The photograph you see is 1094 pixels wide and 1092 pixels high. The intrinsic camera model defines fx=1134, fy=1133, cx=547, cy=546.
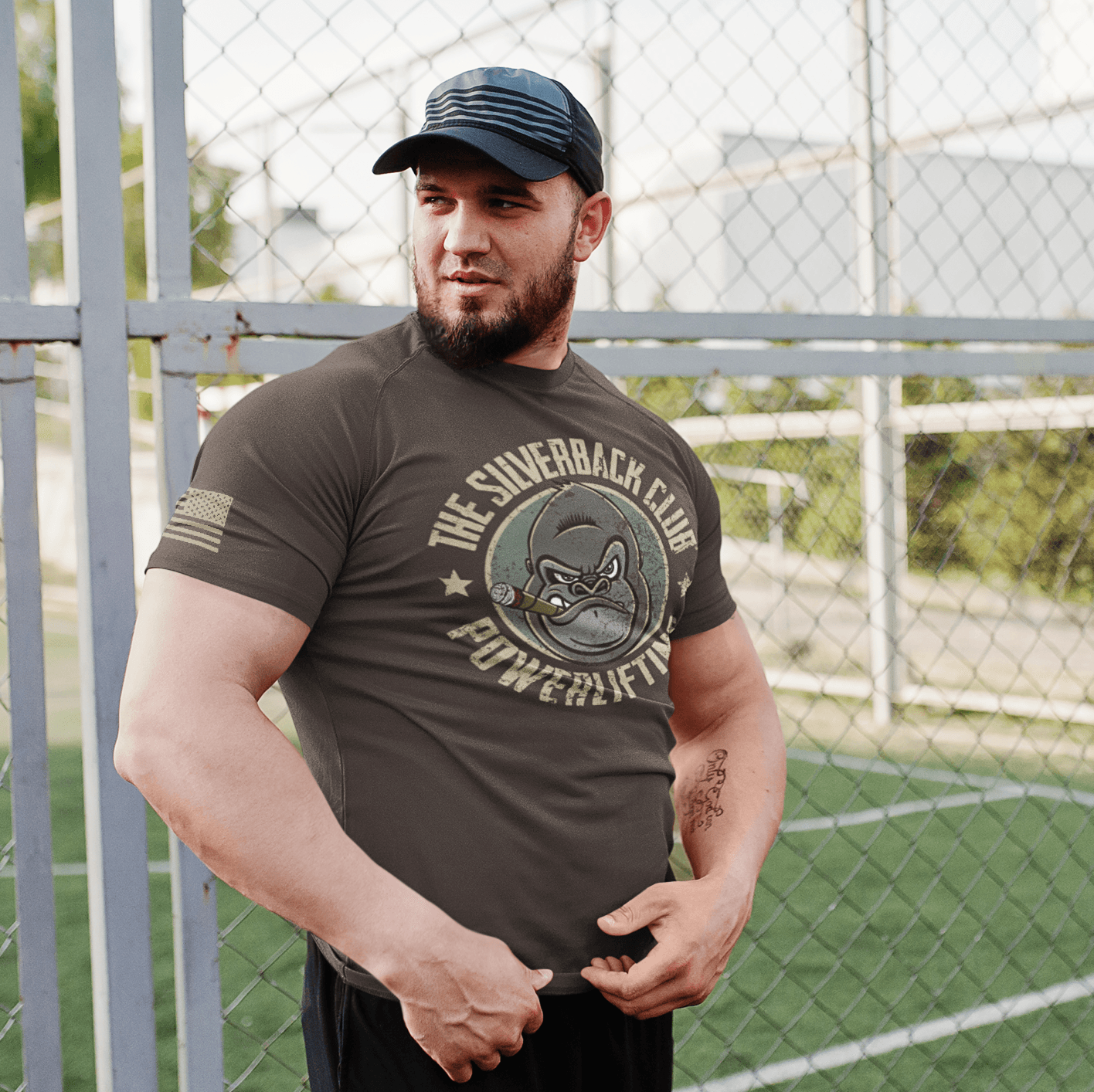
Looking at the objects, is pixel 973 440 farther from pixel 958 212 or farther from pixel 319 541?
pixel 958 212

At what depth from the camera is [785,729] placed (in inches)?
296

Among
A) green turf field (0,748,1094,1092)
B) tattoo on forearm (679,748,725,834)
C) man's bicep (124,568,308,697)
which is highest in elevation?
man's bicep (124,568,308,697)

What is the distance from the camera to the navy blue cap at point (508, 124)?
4.76 feet

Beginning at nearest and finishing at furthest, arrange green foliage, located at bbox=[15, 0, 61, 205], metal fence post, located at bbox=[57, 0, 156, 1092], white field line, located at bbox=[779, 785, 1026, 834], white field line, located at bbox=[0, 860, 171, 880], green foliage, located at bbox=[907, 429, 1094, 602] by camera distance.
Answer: metal fence post, located at bbox=[57, 0, 156, 1092] → white field line, located at bbox=[0, 860, 171, 880] → white field line, located at bbox=[779, 785, 1026, 834] → green foliage, located at bbox=[907, 429, 1094, 602] → green foliage, located at bbox=[15, 0, 61, 205]

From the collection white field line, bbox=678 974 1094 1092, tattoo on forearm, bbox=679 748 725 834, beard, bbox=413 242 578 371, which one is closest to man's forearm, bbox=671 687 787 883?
tattoo on forearm, bbox=679 748 725 834

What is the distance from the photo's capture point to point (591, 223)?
1659 mm

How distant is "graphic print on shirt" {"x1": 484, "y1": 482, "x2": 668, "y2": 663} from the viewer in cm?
144

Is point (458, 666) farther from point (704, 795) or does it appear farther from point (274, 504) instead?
point (704, 795)

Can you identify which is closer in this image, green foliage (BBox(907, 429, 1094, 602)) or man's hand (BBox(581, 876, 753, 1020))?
man's hand (BBox(581, 876, 753, 1020))

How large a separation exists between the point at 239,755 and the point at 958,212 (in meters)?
21.1

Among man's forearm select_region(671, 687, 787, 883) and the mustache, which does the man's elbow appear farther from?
man's forearm select_region(671, 687, 787, 883)

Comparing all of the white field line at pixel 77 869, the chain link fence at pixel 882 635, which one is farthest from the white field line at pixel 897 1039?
the white field line at pixel 77 869

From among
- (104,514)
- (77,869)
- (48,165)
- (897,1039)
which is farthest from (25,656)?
(48,165)

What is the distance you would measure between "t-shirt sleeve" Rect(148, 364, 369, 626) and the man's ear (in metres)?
0.49
